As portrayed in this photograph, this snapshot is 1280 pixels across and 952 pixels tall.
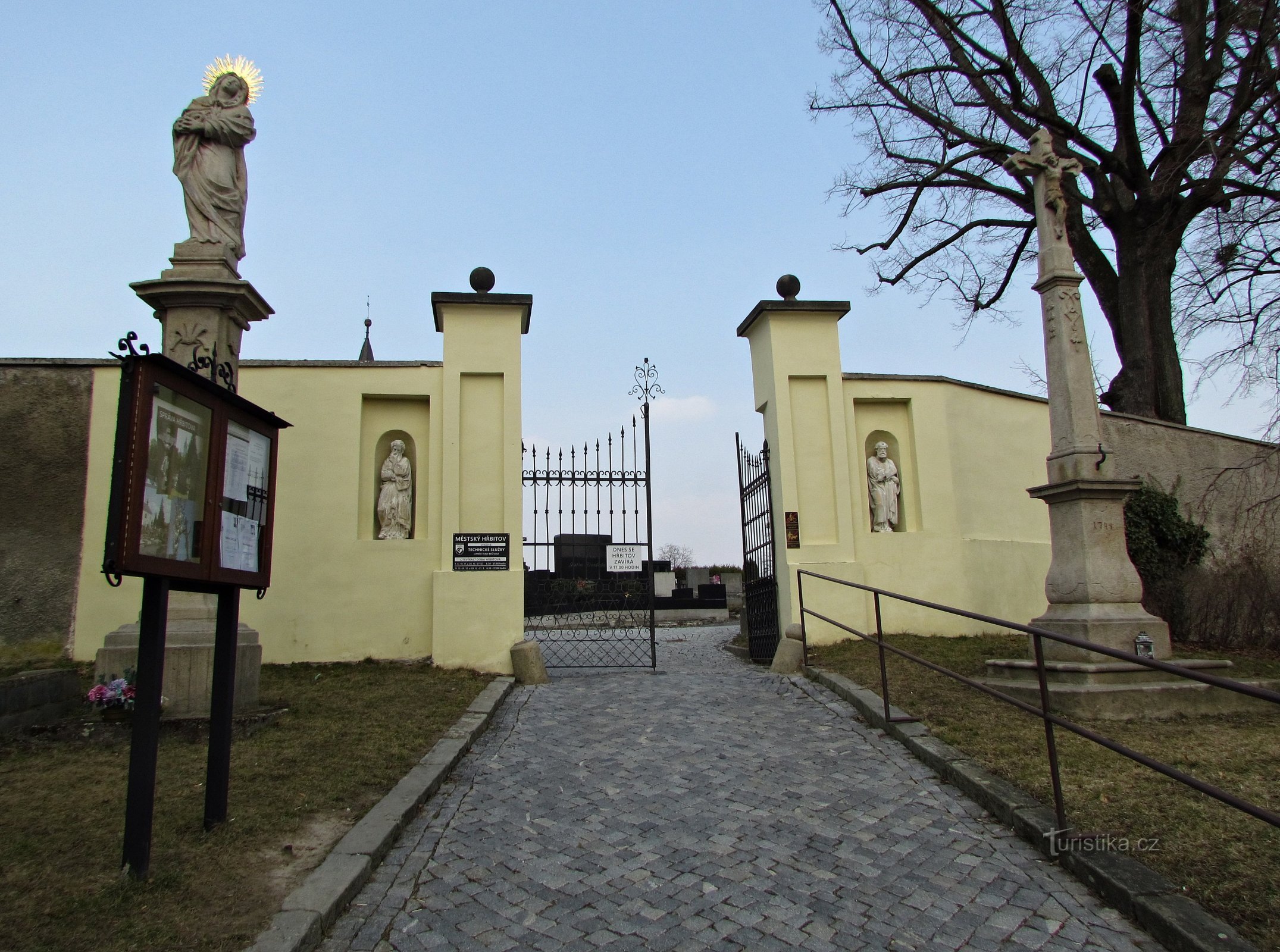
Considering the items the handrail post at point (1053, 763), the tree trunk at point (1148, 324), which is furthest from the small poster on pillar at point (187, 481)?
the tree trunk at point (1148, 324)

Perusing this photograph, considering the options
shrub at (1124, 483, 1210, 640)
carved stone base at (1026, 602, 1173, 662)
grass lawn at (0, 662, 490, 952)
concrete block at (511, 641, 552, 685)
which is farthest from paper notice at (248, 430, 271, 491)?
shrub at (1124, 483, 1210, 640)

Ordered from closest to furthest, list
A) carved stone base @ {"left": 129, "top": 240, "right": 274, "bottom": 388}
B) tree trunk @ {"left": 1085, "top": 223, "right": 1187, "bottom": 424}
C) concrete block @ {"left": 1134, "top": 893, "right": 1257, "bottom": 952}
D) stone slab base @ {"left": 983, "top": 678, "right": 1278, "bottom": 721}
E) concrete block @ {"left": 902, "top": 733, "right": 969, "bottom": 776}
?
1. concrete block @ {"left": 1134, "top": 893, "right": 1257, "bottom": 952}
2. concrete block @ {"left": 902, "top": 733, "right": 969, "bottom": 776}
3. stone slab base @ {"left": 983, "top": 678, "right": 1278, "bottom": 721}
4. carved stone base @ {"left": 129, "top": 240, "right": 274, "bottom": 388}
5. tree trunk @ {"left": 1085, "top": 223, "right": 1187, "bottom": 424}

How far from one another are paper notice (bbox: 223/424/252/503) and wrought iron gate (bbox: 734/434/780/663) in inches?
263

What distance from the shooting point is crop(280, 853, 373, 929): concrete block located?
10.5 feet

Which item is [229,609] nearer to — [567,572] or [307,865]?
[307,865]

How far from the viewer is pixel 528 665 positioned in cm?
897

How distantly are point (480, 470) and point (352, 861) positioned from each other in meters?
6.23

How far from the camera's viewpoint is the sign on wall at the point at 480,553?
9.28 metres

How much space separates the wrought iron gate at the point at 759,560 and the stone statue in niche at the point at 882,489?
4.15ft

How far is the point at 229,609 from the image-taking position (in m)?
4.14

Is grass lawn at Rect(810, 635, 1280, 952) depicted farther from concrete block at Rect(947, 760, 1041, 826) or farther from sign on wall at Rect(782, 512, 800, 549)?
sign on wall at Rect(782, 512, 800, 549)

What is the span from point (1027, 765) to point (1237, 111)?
9465 millimetres

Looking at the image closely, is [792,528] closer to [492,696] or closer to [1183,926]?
[492,696]

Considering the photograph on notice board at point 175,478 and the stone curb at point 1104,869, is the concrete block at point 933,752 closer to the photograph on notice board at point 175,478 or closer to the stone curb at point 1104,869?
the stone curb at point 1104,869
